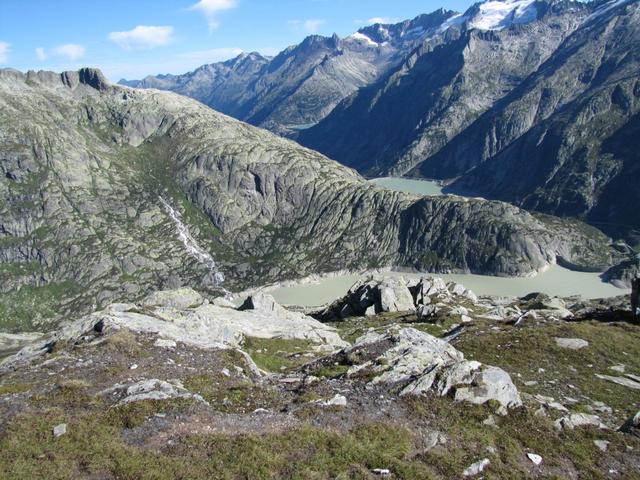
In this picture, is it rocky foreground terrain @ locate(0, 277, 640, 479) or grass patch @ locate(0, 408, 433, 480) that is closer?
grass patch @ locate(0, 408, 433, 480)

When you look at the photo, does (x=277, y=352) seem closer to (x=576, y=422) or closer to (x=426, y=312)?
(x=576, y=422)

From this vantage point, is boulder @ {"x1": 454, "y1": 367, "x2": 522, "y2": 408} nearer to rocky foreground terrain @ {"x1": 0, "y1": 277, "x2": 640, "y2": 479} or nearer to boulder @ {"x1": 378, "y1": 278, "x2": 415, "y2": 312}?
rocky foreground terrain @ {"x1": 0, "y1": 277, "x2": 640, "y2": 479}

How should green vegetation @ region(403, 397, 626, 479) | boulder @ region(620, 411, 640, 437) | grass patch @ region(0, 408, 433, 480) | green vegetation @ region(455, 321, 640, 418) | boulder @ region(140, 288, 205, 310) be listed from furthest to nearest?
boulder @ region(140, 288, 205, 310) → green vegetation @ region(455, 321, 640, 418) → boulder @ region(620, 411, 640, 437) → green vegetation @ region(403, 397, 626, 479) → grass patch @ region(0, 408, 433, 480)

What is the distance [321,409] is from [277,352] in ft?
88.8

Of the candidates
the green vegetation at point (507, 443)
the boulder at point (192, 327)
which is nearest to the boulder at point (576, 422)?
the green vegetation at point (507, 443)

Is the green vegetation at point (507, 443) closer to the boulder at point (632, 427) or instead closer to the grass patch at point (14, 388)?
the boulder at point (632, 427)

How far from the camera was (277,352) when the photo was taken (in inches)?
2184

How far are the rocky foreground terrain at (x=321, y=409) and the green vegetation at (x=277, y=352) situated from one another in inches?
29.9

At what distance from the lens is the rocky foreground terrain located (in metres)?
23.7

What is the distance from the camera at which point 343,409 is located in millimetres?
29016

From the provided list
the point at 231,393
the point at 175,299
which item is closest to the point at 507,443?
the point at 231,393

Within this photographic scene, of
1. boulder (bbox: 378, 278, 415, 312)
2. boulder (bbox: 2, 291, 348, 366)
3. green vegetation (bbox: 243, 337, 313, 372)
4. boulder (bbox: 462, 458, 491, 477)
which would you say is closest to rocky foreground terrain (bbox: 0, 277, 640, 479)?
boulder (bbox: 462, 458, 491, 477)

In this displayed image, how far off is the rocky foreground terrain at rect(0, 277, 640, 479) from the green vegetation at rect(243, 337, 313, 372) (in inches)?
29.9

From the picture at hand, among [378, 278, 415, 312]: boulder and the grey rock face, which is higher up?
the grey rock face
